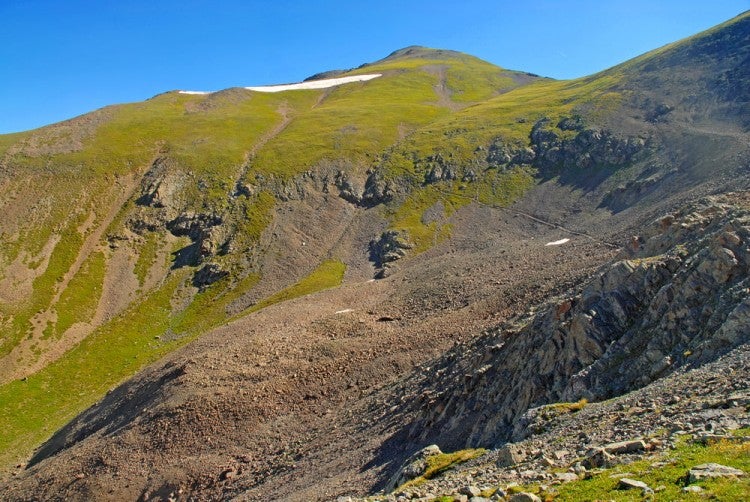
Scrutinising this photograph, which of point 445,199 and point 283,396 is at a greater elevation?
point 445,199

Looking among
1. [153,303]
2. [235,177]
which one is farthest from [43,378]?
[235,177]

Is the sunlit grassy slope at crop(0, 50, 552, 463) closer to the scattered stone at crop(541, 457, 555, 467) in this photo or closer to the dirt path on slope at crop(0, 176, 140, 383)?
the dirt path on slope at crop(0, 176, 140, 383)

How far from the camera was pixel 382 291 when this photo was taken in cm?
7031

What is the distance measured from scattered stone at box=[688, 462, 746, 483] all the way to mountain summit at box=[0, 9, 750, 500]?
0.23 metres

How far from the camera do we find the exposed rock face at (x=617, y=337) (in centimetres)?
2391

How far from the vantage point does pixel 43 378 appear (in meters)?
73.2

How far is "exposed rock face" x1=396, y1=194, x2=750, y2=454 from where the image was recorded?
78.4ft

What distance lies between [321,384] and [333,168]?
85.0 m

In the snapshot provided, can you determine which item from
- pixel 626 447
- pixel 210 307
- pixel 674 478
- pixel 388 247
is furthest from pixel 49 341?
pixel 674 478

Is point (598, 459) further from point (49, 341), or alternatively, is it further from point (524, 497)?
point (49, 341)

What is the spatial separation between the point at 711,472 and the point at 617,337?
16408 millimetres

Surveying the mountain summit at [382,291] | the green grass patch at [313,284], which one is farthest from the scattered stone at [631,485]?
the green grass patch at [313,284]

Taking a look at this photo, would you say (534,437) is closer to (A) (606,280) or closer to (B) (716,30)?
(A) (606,280)

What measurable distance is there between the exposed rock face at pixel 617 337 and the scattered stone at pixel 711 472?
417 inches
